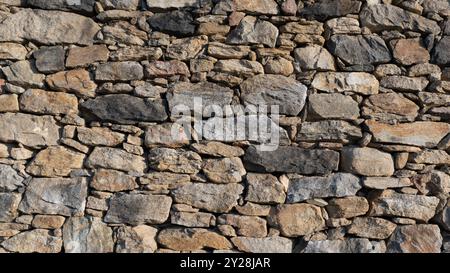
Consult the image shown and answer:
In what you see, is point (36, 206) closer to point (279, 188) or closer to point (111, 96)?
point (111, 96)

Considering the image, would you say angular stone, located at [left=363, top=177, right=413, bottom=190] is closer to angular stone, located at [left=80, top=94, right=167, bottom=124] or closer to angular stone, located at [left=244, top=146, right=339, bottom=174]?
angular stone, located at [left=244, top=146, right=339, bottom=174]

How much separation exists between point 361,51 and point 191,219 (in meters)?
1.57

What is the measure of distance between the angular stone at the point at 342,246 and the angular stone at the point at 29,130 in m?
1.80

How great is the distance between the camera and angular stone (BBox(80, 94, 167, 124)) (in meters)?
2.94

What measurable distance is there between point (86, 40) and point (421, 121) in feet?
7.50

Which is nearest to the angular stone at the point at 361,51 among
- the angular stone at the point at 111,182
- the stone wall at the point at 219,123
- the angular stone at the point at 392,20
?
the stone wall at the point at 219,123

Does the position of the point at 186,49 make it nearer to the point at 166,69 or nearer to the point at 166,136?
the point at 166,69

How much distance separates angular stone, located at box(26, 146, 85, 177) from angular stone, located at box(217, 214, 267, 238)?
3.39 ft

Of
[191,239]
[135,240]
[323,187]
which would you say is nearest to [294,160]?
[323,187]

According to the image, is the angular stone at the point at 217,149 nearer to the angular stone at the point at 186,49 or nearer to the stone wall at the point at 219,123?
the stone wall at the point at 219,123

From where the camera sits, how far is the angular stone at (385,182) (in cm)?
288

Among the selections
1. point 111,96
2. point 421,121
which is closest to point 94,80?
point 111,96

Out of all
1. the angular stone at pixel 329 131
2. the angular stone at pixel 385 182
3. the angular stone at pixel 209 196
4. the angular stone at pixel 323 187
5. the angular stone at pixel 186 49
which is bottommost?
the angular stone at pixel 209 196

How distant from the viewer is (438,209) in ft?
9.50
